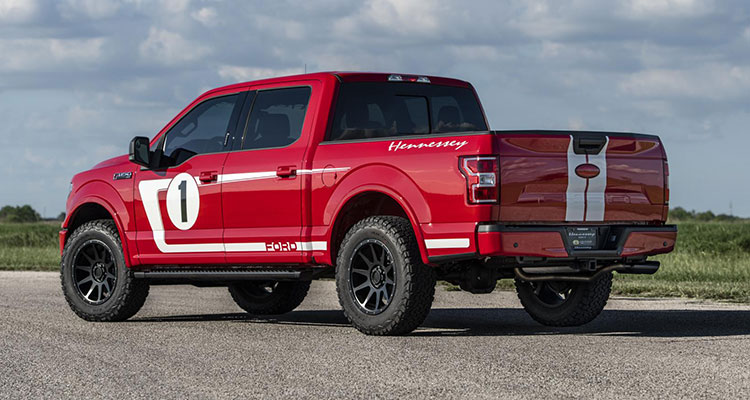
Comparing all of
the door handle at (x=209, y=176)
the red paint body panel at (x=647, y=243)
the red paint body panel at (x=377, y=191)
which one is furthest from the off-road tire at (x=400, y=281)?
the door handle at (x=209, y=176)

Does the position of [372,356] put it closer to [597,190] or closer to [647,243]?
[597,190]

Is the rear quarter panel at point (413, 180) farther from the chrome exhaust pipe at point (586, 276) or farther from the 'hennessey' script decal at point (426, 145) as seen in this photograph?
the chrome exhaust pipe at point (586, 276)

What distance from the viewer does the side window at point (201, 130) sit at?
11.0 meters

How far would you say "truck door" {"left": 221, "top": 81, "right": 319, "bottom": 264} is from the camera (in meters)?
10.1

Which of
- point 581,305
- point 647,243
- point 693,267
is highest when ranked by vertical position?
point 647,243

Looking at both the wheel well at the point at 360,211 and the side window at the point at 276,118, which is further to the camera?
the side window at the point at 276,118

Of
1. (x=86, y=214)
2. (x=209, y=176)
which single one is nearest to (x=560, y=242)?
(x=209, y=176)

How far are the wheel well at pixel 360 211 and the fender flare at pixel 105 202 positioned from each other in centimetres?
244

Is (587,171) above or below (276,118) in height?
below

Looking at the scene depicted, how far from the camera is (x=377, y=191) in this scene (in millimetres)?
9492

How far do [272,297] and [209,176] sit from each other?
2146 mm

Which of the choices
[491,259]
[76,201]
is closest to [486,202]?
[491,259]

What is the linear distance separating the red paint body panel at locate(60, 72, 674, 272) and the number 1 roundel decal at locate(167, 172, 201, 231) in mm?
59

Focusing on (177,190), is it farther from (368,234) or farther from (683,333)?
(683,333)
